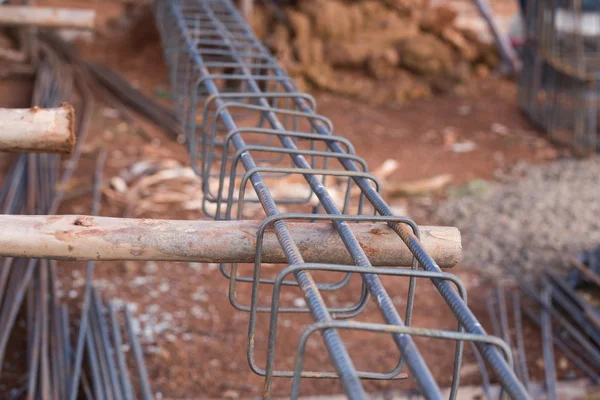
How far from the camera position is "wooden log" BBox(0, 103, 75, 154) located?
234 centimetres

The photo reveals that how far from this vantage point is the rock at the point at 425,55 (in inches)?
413

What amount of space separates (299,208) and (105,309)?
2599mm

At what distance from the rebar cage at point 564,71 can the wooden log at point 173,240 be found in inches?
293

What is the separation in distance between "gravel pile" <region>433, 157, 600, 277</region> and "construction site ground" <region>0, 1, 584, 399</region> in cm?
27

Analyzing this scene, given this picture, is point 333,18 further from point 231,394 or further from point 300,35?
point 231,394

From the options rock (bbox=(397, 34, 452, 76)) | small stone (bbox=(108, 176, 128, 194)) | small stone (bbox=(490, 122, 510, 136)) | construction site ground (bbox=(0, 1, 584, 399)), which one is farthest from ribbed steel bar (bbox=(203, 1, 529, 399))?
rock (bbox=(397, 34, 452, 76))

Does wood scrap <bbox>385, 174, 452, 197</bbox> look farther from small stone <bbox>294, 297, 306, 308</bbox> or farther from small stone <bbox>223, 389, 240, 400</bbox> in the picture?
small stone <bbox>223, 389, 240, 400</bbox>

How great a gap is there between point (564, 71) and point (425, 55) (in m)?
2.21

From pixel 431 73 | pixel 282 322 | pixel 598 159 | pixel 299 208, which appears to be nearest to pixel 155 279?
pixel 282 322

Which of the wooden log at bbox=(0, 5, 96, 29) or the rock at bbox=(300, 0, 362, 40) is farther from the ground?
the wooden log at bbox=(0, 5, 96, 29)

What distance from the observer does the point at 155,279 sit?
18.0 ft

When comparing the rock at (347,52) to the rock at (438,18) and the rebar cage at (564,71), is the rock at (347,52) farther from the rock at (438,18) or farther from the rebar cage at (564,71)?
the rebar cage at (564,71)

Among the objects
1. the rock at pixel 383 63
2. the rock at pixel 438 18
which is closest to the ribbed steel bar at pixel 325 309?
the rock at pixel 383 63

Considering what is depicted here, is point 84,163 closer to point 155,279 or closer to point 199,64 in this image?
point 155,279
